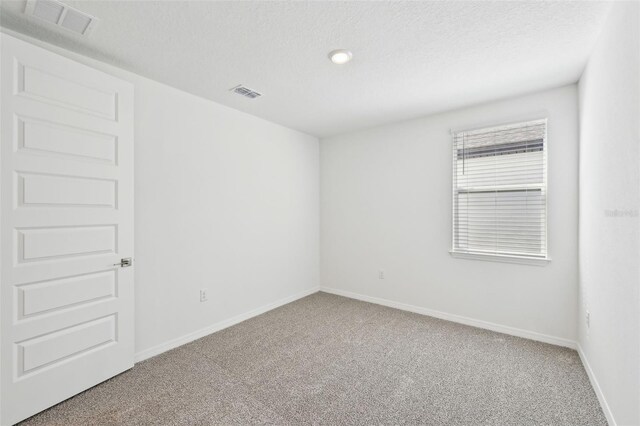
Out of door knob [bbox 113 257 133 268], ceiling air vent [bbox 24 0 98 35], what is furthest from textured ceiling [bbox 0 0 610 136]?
door knob [bbox 113 257 133 268]

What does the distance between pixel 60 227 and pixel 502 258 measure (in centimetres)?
391

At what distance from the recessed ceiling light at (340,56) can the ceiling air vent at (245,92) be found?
3.21ft

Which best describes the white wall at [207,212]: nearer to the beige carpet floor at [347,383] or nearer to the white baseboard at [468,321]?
the beige carpet floor at [347,383]

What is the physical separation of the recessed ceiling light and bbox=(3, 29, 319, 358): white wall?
1555 mm

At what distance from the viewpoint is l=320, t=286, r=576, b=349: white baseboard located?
2810 millimetres

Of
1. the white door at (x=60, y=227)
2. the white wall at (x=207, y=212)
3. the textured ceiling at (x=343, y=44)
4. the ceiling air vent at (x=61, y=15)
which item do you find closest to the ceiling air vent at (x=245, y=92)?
the textured ceiling at (x=343, y=44)

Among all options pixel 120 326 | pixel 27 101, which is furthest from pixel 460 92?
pixel 120 326

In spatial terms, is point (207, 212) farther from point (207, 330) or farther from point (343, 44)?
point (343, 44)

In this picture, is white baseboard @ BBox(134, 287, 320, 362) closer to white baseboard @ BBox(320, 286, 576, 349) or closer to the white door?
the white door

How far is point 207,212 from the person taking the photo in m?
3.12

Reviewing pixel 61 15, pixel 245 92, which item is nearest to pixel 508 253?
pixel 245 92

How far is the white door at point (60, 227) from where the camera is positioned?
70.4 inches

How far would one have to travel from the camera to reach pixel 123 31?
76.0 inches

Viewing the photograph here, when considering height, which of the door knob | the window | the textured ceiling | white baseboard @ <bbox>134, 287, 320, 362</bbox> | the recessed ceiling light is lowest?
white baseboard @ <bbox>134, 287, 320, 362</bbox>
